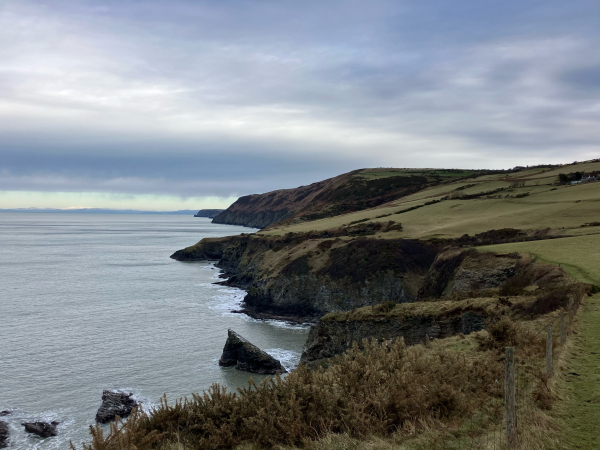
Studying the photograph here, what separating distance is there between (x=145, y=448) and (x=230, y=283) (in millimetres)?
66983

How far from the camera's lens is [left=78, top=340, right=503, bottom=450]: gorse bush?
30.1 ft

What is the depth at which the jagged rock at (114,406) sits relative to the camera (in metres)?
24.9

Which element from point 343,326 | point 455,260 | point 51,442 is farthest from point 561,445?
point 455,260

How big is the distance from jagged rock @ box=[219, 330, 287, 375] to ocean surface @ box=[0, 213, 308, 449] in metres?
0.85

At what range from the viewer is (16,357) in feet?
114

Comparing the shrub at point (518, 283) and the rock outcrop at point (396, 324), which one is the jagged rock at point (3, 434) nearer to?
the rock outcrop at point (396, 324)

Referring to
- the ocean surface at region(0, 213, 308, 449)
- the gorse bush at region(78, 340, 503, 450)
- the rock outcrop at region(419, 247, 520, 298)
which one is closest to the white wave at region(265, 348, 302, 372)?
the ocean surface at region(0, 213, 308, 449)

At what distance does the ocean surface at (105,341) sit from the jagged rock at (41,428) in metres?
0.30

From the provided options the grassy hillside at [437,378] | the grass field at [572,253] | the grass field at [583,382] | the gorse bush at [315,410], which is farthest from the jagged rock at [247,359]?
the gorse bush at [315,410]

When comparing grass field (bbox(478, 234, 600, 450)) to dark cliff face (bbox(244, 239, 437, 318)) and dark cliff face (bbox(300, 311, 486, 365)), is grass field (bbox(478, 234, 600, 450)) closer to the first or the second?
dark cliff face (bbox(300, 311, 486, 365))

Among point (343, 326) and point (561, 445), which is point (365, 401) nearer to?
point (561, 445)

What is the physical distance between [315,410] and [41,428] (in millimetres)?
20455

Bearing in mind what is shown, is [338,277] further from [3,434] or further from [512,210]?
[3,434]

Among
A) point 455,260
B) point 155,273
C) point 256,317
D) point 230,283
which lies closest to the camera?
point 455,260
